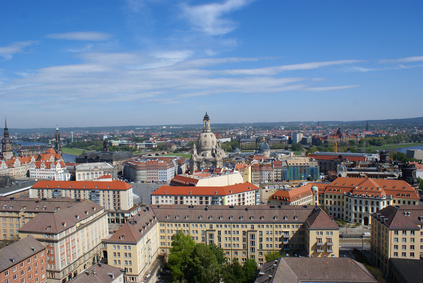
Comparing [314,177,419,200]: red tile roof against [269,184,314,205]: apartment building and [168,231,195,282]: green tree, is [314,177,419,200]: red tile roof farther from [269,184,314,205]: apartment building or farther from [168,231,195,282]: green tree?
[168,231,195,282]: green tree

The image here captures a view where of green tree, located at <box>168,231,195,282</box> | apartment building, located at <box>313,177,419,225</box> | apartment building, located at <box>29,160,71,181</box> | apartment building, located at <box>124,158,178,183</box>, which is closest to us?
green tree, located at <box>168,231,195,282</box>

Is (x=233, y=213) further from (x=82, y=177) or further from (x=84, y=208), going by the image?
(x=82, y=177)

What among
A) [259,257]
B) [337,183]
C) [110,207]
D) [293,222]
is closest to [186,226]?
[259,257]

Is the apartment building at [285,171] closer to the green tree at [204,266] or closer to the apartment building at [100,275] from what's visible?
the green tree at [204,266]

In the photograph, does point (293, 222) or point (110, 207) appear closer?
point (293, 222)

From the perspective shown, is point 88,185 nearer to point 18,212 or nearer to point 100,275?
point 18,212

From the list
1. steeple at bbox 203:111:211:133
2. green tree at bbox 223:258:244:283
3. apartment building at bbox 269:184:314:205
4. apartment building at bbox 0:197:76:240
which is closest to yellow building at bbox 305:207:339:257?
green tree at bbox 223:258:244:283
